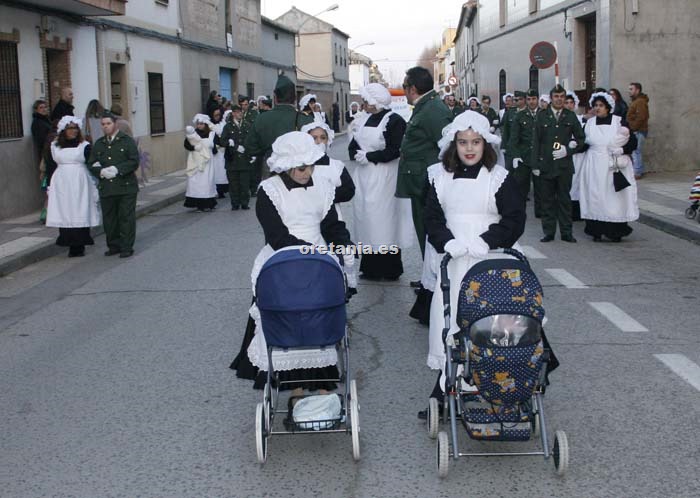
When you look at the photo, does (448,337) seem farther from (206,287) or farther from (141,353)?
(206,287)

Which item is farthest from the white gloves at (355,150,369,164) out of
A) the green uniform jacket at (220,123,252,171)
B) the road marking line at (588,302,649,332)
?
the green uniform jacket at (220,123,252,171)

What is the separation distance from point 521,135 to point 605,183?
2.14 metres

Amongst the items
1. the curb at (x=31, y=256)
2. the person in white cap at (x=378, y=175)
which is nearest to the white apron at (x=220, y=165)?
the curb at (x=31, y=256)

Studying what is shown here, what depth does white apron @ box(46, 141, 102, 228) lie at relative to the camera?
11133mm

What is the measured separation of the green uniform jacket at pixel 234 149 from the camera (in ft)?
52.5

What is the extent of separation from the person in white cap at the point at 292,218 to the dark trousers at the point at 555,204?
6.71 metres

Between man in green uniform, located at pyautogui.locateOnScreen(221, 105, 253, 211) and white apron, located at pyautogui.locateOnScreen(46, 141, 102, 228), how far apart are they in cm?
504

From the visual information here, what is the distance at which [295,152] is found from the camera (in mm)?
4973

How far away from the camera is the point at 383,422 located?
16.6ft

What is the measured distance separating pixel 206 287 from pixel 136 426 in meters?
4.01

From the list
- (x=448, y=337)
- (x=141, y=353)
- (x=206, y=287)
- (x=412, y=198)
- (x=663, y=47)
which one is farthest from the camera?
(x=663, y=47)

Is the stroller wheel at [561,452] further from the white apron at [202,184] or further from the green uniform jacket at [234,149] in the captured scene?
the white apron at [202,184]

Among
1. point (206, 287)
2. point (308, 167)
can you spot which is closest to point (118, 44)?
point (206, 287)

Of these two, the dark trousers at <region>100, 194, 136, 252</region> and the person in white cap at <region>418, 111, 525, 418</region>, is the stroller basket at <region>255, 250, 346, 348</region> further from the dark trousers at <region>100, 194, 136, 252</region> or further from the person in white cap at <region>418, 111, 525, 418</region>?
the dark trousers at <region>100, 194, 136, 252</region>
